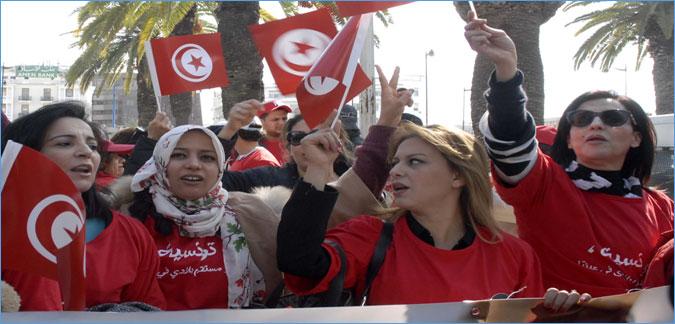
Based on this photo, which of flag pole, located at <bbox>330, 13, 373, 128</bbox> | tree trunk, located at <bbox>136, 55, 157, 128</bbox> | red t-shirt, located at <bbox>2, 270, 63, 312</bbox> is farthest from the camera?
tree trunk, located at <bbox>136, 55, 157, 128</bbox>

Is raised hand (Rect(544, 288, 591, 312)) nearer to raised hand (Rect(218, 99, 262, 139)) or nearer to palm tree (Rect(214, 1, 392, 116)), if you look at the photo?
raised hand (Rect(218, 99, 262, 139))

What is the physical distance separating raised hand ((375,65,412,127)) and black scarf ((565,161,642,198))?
70cm

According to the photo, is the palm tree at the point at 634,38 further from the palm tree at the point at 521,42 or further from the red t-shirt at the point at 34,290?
the red t-shirt at the point at 34,290

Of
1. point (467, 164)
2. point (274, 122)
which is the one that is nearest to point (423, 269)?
point (467, 164)

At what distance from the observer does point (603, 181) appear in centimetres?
299

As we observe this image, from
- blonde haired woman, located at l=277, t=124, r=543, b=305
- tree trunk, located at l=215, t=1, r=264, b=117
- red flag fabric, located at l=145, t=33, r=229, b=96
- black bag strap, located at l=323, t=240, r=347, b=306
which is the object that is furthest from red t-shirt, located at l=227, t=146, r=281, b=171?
tree trunk, located at l=215, t=1, r=264, b=117

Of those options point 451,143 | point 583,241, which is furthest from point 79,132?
point 583,241

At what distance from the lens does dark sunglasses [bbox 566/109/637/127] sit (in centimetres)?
304

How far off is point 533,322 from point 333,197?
29.0 inches

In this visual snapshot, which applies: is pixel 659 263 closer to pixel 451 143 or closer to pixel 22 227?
pixel 451 143

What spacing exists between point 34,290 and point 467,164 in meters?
1.49

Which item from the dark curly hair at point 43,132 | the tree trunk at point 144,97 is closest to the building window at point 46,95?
the tree trunk at point 144,97

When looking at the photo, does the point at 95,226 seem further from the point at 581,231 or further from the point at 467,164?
the point at 581,231

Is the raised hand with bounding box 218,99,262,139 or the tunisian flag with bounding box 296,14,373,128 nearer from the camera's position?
the tunisian flag with bounding box 296,14,373,128
